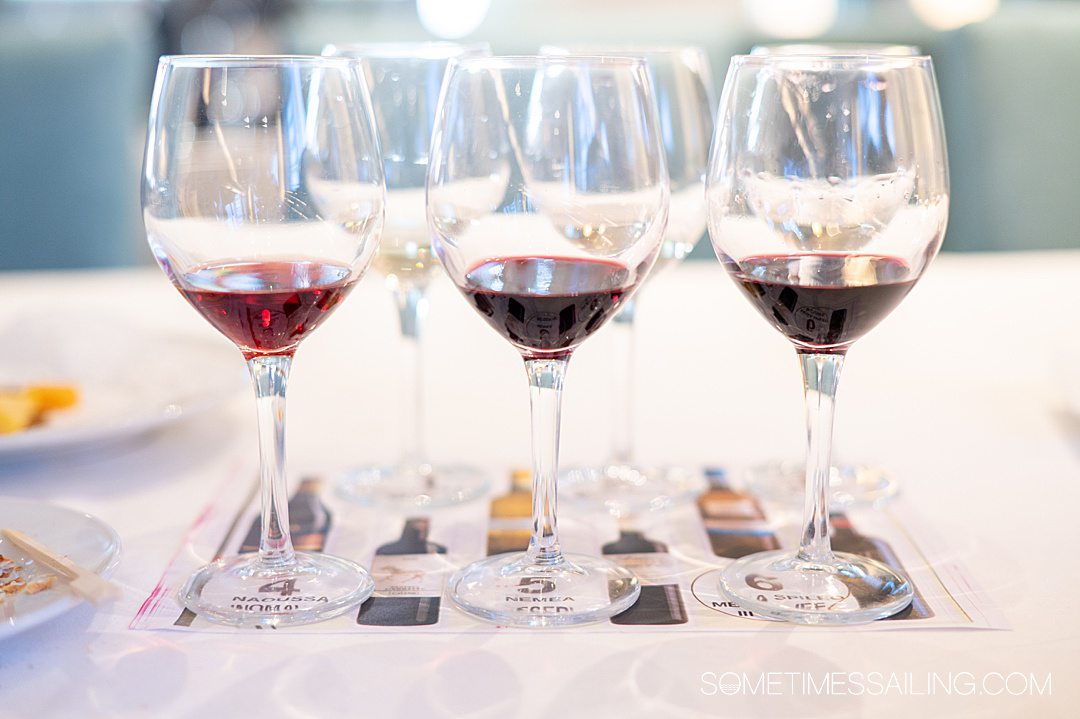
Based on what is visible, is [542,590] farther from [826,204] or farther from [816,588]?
[826,204]

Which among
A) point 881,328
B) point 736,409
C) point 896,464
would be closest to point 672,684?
point 896,464

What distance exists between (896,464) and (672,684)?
0.43 meters

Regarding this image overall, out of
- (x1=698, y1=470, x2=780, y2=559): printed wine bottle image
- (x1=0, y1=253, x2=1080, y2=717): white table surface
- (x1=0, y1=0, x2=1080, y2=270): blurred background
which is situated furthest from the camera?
(x1=0, y1=0, x2=1080, y2=270): blurred background

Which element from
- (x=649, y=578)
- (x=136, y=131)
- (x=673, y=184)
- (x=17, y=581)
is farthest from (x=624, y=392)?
(x=136, y=131)

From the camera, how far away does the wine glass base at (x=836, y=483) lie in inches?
34.4

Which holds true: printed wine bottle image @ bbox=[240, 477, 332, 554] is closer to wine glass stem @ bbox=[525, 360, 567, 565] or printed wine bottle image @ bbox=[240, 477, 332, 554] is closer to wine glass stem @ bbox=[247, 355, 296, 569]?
wine glass stem @ bbox=[247, 355, 296, 569]

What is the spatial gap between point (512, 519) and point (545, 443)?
154mm

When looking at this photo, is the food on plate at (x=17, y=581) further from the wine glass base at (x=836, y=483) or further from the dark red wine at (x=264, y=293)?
the wine glass base at (x=836, y=483)

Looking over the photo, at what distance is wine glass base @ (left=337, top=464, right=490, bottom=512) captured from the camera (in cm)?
88

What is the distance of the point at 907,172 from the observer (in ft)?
2.17

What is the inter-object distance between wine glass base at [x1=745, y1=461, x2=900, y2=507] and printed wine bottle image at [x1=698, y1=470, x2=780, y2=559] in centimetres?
2

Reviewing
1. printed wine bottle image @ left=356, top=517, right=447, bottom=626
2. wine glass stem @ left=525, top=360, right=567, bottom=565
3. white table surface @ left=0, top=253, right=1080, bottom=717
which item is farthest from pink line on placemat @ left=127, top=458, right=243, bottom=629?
wine glass stem @ left=525, top=360, right=567, bottom=565

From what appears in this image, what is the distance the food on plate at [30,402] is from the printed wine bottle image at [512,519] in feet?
1.22

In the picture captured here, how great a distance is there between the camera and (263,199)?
0.67m
